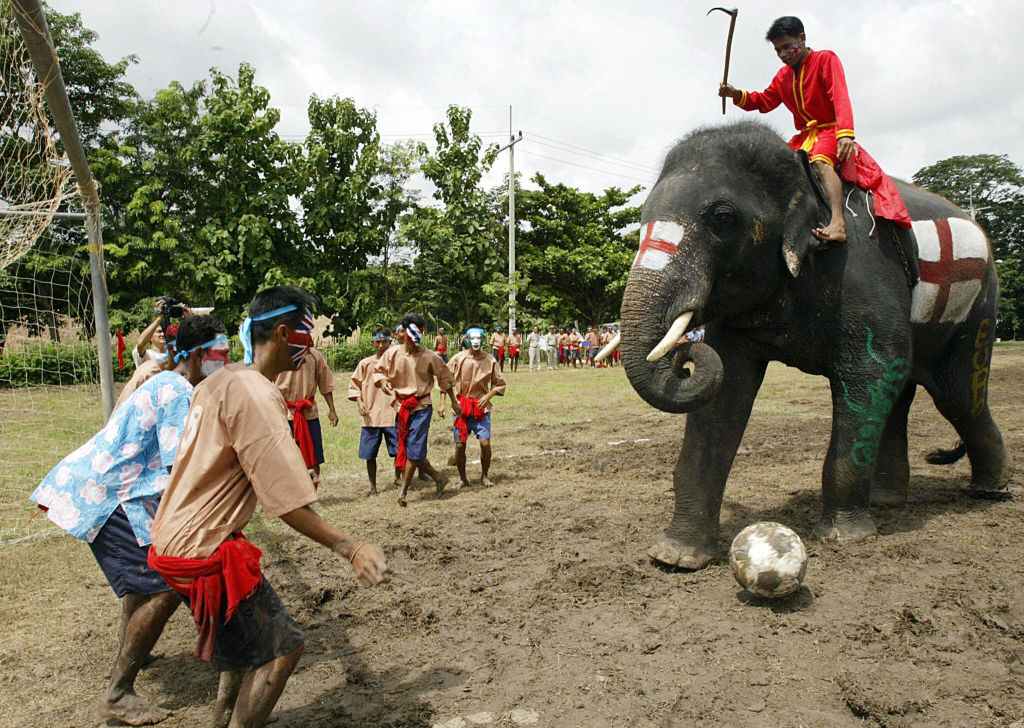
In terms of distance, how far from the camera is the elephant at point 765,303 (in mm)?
4492

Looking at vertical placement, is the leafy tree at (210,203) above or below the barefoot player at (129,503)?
above

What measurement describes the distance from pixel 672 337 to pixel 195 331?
2709 mm

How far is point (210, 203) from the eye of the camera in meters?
26.5

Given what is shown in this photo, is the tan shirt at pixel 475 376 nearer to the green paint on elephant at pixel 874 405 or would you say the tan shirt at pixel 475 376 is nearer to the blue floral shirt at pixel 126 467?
the green paint on elephant at pixel 874 405

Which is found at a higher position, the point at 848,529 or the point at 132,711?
the point at 848,529

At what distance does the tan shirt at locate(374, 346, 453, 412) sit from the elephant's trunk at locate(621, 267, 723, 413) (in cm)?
418

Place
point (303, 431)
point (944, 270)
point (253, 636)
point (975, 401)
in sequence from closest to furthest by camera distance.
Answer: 1. point (253, 636)
2. point (944, 270)
3. point (975, 401)
4. point (303, 431)

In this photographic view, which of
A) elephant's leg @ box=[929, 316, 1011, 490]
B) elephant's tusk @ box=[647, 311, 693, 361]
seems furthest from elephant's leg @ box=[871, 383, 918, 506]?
elephant's tusk @ box=[647, 311, 693, 361]

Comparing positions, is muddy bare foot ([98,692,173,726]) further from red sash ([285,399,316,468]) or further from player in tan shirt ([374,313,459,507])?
player in tan shirt ([374,313,459,507])

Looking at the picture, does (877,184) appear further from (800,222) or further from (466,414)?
(466,414)

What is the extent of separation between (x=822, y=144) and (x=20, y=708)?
607 centimetres

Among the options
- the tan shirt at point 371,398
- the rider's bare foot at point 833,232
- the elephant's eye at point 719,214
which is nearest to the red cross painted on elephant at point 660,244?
the elephant's eye at point 719,214

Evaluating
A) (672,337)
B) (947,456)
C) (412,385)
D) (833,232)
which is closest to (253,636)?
(672,337)

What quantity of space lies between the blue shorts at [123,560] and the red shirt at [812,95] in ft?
16.9
